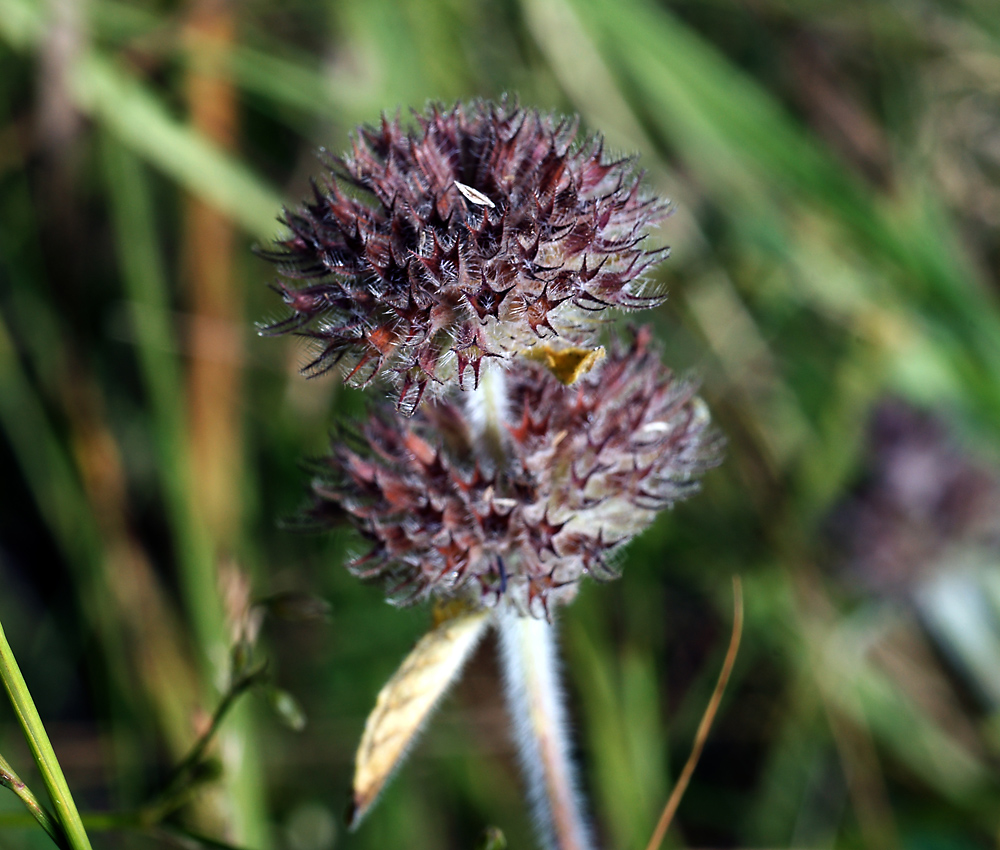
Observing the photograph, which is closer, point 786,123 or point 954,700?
point 786,123

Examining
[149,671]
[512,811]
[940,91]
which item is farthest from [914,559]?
[149,671]

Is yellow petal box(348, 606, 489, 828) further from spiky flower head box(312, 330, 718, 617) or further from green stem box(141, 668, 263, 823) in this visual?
green stem box(141, 668, 263, 823)

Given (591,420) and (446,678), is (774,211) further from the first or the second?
(446,678)

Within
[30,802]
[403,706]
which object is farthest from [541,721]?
[30,802]

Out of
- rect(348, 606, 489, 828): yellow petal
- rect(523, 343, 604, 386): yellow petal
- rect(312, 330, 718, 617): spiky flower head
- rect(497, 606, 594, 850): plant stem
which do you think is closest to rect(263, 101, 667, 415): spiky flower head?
rect(523, 343, 604, 386): yellow petal

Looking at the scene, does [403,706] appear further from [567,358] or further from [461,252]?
[461,252]

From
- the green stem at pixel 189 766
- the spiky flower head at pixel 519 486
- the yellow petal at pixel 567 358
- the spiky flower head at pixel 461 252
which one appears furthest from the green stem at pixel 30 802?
the yellow petal at pixel 567 358
